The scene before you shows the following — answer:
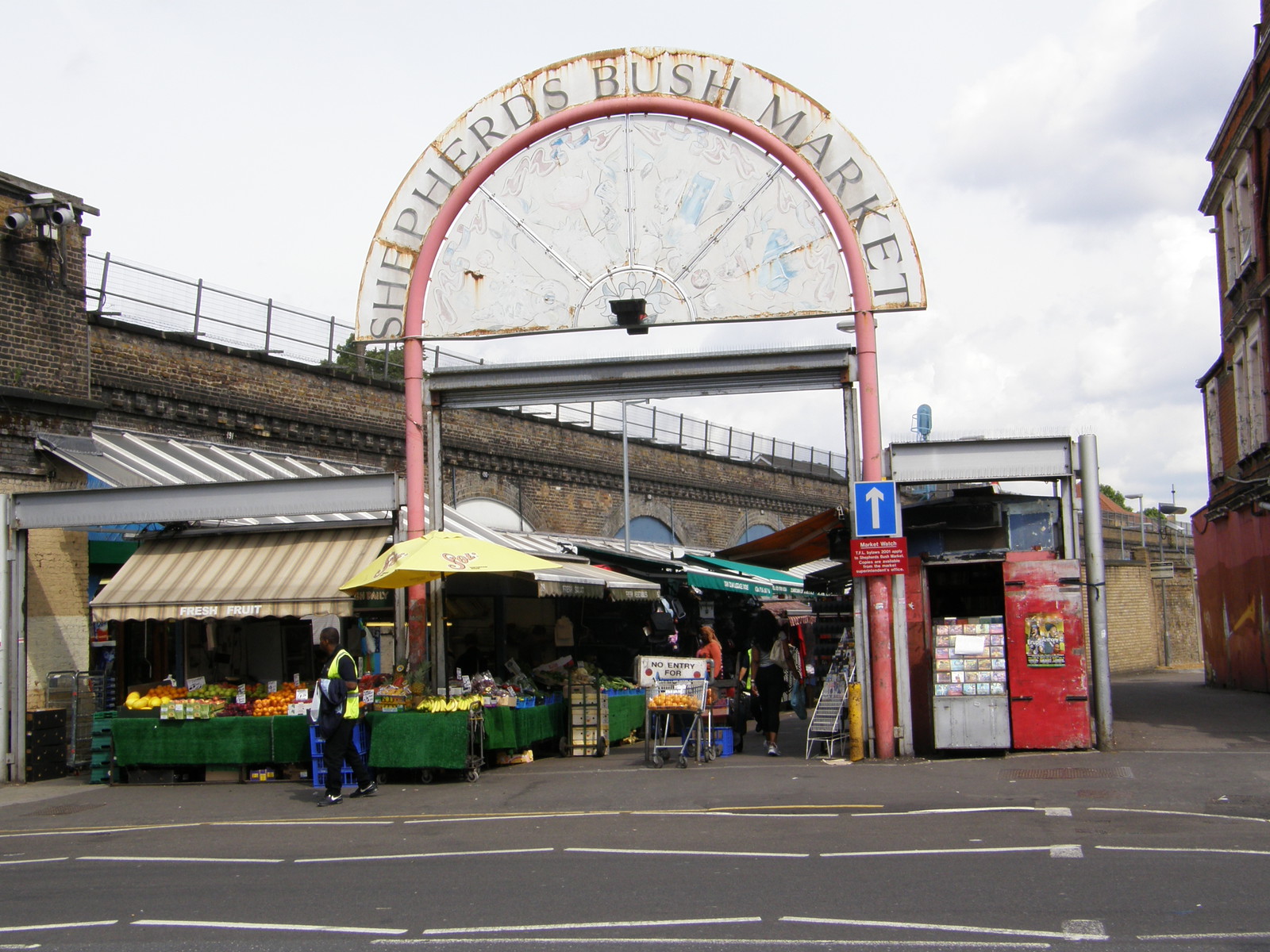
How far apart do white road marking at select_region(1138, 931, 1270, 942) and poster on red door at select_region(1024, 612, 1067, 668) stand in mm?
7932

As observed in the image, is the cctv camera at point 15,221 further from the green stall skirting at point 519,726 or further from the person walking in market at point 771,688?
the person walking in market at point 771,688

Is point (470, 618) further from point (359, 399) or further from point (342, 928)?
point (342, 928)

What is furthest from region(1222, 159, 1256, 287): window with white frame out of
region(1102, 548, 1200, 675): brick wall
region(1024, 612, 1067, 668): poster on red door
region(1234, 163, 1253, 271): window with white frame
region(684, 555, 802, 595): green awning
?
region(1024, 612, 1067, 668): poster on red door

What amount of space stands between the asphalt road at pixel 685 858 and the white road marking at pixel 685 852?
0.13 ft

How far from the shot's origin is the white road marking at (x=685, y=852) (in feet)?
29.3

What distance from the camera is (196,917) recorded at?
7.61m

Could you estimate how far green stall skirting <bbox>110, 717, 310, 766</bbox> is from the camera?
14719 millimetres

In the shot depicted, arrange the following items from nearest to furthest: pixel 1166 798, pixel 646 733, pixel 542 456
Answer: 1. pixel 1166 798
2. pixel 646 733
3. pixel 542 456

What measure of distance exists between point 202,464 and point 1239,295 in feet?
63.2

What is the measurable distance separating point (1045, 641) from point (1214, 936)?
8.05 meters

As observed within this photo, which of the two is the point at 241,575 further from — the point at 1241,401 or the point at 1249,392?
the point at 1241,401

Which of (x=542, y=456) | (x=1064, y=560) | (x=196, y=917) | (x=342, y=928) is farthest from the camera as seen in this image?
(x=542, y=456)

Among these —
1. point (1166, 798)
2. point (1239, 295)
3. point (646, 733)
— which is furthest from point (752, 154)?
point (1239, 295)

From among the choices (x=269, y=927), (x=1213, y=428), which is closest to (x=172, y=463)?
(x=269, y=927)
